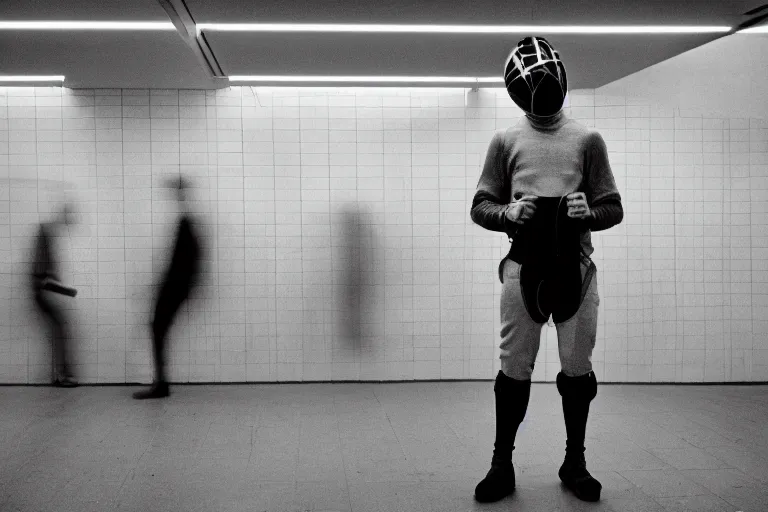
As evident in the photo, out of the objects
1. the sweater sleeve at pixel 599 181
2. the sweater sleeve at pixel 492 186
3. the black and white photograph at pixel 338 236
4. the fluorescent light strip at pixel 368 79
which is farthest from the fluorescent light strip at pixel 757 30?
the sweater sleeve at pixel 492 186

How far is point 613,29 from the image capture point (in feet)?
13.8

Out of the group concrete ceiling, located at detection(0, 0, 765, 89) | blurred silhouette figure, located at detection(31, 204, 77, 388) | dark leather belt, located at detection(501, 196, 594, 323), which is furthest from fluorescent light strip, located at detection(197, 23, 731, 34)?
blurred silhouette figure, located at detection(31, 204, 77, 388)

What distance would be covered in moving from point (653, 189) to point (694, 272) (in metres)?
0.76

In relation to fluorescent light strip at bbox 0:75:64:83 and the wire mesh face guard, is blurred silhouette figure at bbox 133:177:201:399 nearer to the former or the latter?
fluorescent light strip at bbox 0:75:64:83

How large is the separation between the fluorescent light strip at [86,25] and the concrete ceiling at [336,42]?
0.08m

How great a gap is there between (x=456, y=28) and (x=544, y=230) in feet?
5.61

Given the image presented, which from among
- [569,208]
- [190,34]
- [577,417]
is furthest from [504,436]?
[190,34]

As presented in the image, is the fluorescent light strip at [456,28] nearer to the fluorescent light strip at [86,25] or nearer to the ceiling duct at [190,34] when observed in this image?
the ceiling duct at [190,34]

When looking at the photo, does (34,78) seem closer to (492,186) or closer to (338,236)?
(338,236)

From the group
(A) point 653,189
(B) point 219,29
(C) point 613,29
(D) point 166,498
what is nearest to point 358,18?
(B) point 219,29

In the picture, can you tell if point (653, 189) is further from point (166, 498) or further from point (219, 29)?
point (166, 498)

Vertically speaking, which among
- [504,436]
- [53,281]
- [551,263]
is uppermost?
[551,263]

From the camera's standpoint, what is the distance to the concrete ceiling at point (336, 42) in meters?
3.75

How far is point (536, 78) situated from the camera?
2.91 meters
